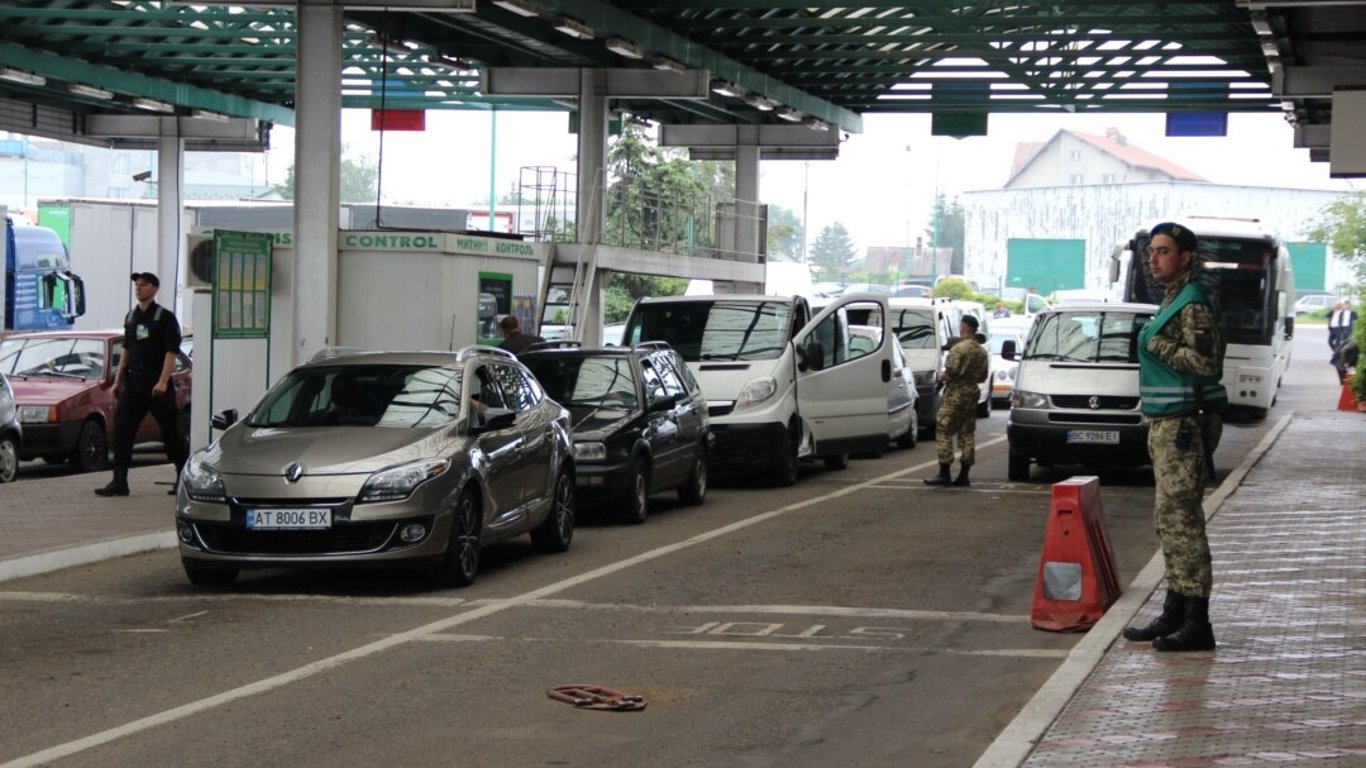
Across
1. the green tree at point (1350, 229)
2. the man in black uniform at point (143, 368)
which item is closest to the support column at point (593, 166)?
Answer: the man in black uniform at point (143, 368)

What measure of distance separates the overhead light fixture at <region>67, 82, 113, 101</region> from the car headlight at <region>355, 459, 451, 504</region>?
91.1 feet

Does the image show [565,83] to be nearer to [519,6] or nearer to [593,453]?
[519,6]

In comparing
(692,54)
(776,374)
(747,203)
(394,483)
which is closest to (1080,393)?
(776,374)

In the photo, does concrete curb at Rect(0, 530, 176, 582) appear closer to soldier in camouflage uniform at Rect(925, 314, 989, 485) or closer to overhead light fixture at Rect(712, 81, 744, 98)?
soldier in camouflage uniform at Rect(925, 314, 989, 485)

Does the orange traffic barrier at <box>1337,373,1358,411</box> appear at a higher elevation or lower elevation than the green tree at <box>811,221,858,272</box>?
lower

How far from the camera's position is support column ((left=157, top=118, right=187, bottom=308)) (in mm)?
41219

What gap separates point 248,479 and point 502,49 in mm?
22561

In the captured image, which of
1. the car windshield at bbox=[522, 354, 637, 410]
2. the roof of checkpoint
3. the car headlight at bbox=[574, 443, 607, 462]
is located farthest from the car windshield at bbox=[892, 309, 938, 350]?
the car headlight at bbox=[574, 443, 607, 462]

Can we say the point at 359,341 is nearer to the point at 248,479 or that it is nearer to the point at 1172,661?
the point at 248,479

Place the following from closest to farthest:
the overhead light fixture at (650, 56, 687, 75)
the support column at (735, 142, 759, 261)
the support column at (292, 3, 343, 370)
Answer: the support column at (292, 3, 343, 370), the overhead light fixture at (650, 56, 687, 75), the support column at (735, 142, 759, 261)

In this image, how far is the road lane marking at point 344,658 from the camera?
25.2ft

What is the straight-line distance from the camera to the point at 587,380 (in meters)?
18.1

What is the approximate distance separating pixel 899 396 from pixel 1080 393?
5.76m

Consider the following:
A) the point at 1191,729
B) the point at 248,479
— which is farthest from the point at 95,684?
the point at 1191,729
